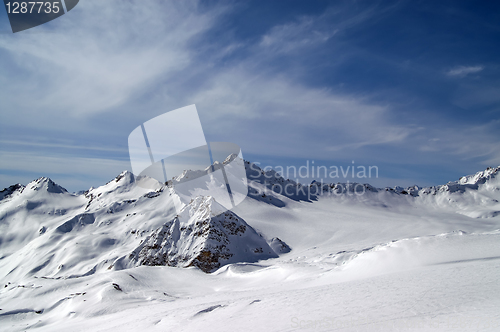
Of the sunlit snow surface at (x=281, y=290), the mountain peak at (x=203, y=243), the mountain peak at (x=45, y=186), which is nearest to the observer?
the sunlit snow surface at (x=281, y=290)

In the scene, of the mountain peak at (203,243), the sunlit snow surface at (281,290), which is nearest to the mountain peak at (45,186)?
the sunlit snow surface at (281,290)

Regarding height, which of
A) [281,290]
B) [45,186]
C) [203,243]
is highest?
[45,186]

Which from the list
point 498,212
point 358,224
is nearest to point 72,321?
point 358,224

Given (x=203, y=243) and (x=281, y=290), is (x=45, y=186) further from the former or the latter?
(x=281, y=290)

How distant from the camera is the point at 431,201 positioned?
113812mm

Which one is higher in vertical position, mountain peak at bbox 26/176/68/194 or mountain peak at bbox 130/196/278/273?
mountain peak at bbox 26/176/68/194

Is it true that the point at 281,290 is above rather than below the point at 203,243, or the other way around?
above

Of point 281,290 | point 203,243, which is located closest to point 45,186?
point 203,243

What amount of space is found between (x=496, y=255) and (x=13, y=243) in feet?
330

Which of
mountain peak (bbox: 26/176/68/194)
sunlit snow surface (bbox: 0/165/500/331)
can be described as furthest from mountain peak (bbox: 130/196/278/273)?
mountain peak (bbox: 26/176/68/194)

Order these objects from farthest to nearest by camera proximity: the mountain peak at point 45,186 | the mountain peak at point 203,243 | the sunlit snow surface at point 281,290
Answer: the mountain peak at point 45,186, the mountain peak at point 203,243, the sunlit snow surface at point 281,290

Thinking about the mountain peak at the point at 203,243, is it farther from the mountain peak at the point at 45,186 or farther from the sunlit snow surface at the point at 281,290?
the mountain peak at the point at 45,186

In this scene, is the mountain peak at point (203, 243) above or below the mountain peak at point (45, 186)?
below

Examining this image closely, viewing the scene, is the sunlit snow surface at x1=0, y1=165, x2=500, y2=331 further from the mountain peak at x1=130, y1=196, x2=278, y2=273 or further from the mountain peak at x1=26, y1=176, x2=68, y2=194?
the mountain peak at x1=26, y1=176, x2=68, y2=194
